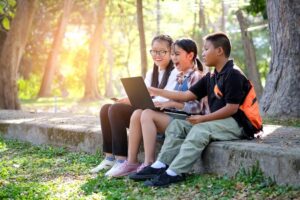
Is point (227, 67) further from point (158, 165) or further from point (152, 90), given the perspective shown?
point (158, 165)

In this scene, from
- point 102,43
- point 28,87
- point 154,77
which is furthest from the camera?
point 102,43

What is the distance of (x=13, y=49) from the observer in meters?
13.0

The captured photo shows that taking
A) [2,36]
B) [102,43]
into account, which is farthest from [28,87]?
[2,36]

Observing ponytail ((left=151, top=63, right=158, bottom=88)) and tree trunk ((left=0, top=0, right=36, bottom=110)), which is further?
tree trunk ((left=0, top=0, right=36, bottom=110))

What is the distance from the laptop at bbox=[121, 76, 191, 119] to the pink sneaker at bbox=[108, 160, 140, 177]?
2.02 feet

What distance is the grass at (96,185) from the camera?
4535 mm

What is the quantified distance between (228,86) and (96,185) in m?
1.61

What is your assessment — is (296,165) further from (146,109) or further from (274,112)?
(274,112)

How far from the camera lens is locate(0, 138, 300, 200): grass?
4.54m

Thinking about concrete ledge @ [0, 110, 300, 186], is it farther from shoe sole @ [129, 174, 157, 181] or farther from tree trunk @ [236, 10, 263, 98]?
tree trunk @ [236, 10, 263, 98]

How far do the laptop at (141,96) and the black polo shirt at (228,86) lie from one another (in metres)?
0.33

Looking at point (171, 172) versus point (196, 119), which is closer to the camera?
point (171, 172)

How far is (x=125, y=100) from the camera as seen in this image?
231 inches

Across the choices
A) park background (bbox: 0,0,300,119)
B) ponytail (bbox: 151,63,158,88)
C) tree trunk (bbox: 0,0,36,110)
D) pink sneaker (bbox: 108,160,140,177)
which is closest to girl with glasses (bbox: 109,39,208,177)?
pink sneaker (bbox: 108,160,140,177)
